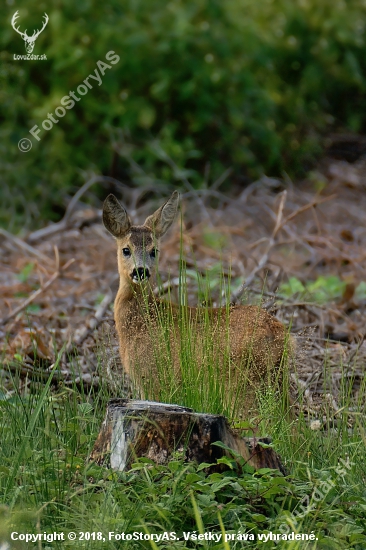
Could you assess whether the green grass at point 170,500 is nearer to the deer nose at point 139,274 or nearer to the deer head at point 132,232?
the deer nose at point 139,274

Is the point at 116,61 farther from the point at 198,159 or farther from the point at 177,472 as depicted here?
the point at 177,472

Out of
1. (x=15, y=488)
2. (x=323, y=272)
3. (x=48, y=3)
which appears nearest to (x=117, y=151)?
(x=48, y=3)

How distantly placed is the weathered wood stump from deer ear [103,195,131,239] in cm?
222

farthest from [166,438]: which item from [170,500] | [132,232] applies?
[132,232]

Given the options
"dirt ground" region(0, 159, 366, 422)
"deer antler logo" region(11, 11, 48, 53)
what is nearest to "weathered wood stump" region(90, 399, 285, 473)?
"dirt ground" region(0, 159, 366, 422)

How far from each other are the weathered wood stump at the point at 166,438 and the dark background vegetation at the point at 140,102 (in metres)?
6.64

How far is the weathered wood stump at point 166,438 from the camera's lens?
3.66 metres

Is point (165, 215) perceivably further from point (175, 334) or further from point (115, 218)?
point (175, 334)

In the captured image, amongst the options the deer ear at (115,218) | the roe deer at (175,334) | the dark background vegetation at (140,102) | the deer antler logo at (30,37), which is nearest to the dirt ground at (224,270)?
the roe deer at (175,334)

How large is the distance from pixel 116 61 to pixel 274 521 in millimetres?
8065

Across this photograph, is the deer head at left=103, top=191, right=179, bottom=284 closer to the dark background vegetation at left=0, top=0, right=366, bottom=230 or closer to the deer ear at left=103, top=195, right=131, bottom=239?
the deer ear at left=103, top=195, right=131, bottom=239

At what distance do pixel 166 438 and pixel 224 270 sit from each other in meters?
4.74

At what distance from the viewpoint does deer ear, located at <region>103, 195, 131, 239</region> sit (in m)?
5.85

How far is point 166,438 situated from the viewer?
12.1 feet
